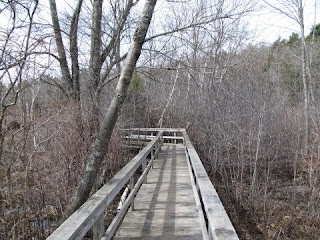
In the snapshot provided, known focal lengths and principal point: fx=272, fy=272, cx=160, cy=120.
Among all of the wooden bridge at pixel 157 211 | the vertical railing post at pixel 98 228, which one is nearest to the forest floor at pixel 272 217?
the wooden bridge at pixel 157 211

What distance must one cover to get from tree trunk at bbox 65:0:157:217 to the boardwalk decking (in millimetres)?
822

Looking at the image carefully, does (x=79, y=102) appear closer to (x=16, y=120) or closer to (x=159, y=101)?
(x=16, y=120)

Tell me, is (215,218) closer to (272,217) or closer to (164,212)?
(164,212)

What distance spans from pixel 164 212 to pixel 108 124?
73.5 inches

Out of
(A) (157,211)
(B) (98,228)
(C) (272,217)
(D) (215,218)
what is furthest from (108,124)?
(C) (272,217)

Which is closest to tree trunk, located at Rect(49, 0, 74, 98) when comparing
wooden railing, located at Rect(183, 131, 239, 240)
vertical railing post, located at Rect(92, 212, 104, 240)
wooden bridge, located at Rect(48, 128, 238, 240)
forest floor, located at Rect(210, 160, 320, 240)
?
wooden bridge, located at Rect(48, 128, 238, 240)

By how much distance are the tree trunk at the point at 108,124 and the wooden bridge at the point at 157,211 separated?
20.2 inches

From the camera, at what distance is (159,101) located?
18.3 meters

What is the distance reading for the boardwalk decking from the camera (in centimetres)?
398

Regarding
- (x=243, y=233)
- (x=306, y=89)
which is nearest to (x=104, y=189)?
(x=243, y=233)

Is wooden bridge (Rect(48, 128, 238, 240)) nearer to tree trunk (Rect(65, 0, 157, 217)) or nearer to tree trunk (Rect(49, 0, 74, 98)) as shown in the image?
tree trunk (Rect(65, 0, 157, 217))

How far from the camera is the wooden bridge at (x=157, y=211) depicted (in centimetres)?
219

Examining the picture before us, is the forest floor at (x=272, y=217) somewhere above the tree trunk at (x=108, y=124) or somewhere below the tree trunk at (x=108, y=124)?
below

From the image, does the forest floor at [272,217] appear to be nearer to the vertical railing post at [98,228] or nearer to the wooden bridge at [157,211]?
the wooden bridge at [157,211]
